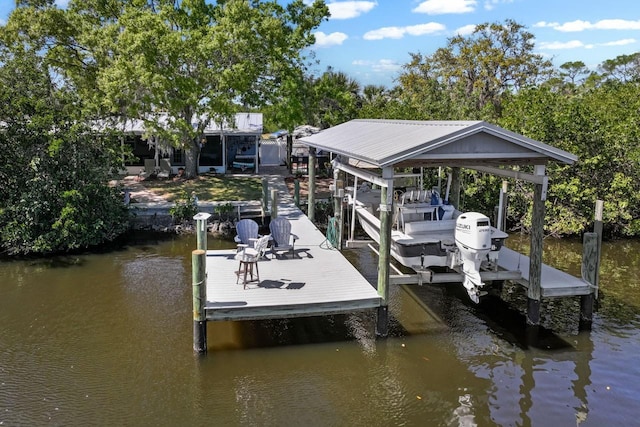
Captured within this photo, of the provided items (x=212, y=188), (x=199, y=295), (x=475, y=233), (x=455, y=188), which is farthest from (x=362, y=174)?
(x=212, y=188)

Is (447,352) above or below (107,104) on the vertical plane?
below

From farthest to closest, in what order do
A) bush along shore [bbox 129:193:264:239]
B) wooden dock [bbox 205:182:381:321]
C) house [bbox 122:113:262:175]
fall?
house [bbox 122:113:262:175] → bush along shore [bbox 129:193:264:239] → wooden dock [bbox 205:182:381:321]

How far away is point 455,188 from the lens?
13781mm

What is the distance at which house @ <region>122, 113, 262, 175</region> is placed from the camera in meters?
24.5

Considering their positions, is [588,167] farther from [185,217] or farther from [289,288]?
[185,217]

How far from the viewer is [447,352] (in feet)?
31.1

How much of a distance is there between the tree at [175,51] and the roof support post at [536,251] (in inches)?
427

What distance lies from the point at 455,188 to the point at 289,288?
589cm

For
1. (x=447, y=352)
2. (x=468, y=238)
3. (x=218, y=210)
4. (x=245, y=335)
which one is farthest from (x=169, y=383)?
(x=218, y=210)

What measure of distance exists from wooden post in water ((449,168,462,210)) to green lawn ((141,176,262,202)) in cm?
862

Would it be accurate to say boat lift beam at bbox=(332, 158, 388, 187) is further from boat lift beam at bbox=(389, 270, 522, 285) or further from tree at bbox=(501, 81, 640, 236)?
tree at bbox=(501, 81, 640, 236)

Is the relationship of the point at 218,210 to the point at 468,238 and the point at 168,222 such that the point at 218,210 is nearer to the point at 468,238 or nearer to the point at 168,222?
the point at 168,222

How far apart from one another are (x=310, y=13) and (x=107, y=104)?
28.7 feet

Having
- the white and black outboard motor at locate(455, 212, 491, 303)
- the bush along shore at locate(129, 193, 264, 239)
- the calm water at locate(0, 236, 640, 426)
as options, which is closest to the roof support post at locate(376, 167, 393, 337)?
the calm water at locate(0, 236, 640, 426)
